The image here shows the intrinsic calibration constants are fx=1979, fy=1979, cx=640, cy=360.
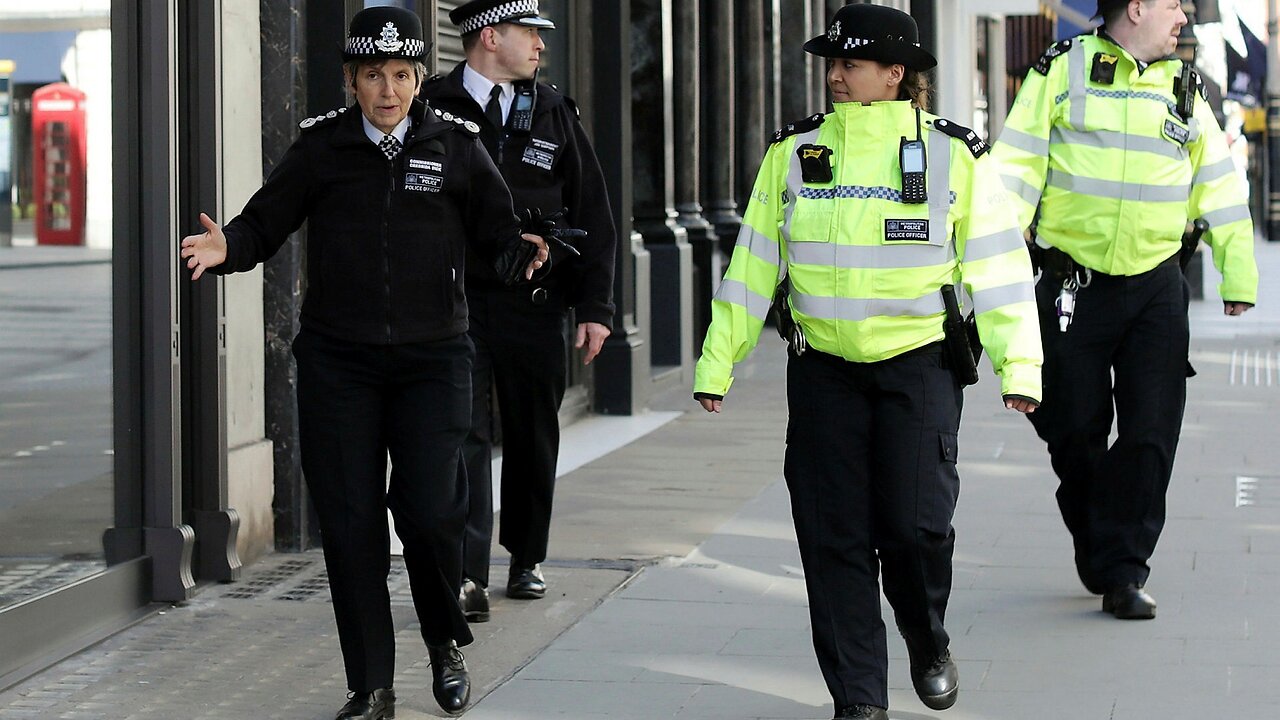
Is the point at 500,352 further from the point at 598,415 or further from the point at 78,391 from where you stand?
the point at 598,415

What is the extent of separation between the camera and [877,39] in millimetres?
4652

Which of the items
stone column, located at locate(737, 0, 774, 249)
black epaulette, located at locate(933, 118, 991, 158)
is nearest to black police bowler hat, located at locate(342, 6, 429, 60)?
black epaulette, located at locate(933, 118, 991, 158)

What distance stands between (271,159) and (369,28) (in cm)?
228

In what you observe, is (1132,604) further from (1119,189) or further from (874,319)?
(874,319)

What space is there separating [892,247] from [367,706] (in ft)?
5.58

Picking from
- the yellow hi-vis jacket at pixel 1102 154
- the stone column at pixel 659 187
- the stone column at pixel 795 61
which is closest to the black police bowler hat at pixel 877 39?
the yellow hi-vis jacket at pixel 1102 154

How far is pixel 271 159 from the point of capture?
7.00 metres

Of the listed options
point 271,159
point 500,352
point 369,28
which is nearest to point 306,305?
point 369,28

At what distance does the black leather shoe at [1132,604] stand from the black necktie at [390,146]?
2693 millimetres

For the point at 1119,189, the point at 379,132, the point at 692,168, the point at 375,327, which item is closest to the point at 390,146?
the point at 379,132

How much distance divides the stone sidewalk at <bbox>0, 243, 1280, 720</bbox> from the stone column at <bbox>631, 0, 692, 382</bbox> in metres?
4.08

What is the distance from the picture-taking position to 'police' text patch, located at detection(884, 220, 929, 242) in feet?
15.3

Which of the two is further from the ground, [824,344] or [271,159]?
[271,159]

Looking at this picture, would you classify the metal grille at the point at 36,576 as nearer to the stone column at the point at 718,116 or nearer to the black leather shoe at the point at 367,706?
the black leather shoe at the point at 367,706
